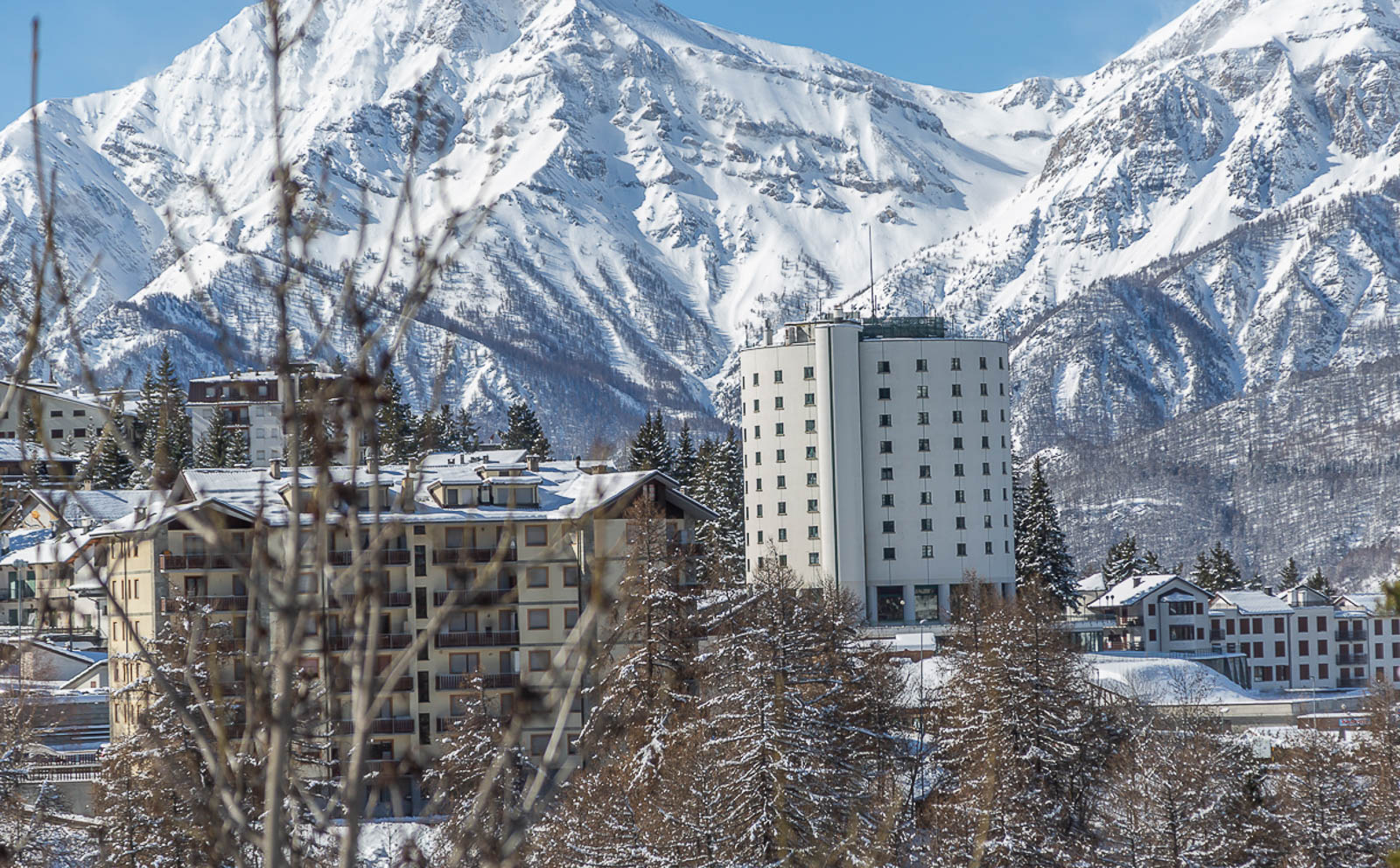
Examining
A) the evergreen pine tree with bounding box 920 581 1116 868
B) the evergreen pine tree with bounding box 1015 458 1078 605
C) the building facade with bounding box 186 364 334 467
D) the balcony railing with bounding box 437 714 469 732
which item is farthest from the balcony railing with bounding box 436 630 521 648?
the building facade with bounding box 186 364 334 467

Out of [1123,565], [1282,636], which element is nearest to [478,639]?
[1123,565]

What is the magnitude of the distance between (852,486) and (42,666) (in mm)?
63134

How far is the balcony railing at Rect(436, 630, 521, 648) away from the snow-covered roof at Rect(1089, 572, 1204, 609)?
6547cm

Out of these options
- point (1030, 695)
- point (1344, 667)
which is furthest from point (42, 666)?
point (1344, 667)

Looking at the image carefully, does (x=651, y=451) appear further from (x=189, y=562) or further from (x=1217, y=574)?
(x=189, y=562)

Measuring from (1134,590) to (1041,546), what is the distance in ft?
27.2

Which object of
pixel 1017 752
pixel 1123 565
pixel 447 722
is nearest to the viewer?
pixel 1017 752

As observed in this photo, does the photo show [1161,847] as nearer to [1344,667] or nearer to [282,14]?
[282,14]

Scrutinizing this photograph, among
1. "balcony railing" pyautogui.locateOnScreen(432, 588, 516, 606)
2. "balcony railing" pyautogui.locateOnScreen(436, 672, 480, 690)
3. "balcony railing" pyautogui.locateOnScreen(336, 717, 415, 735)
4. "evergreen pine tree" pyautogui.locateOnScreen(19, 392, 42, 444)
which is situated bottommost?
"balcony railing" pyautogui.locateOnScreen(336, 717, 415, 735)

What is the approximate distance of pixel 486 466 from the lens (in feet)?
285

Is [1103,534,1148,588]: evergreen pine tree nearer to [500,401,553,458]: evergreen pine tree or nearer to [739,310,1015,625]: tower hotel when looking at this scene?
[739,310,1015,625]: tower hotel

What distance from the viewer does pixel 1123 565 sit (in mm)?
147500

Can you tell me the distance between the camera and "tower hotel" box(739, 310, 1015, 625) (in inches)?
5022

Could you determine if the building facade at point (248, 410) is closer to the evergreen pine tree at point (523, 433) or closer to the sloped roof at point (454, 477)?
the evergreen pine tree at point (523, 433)
